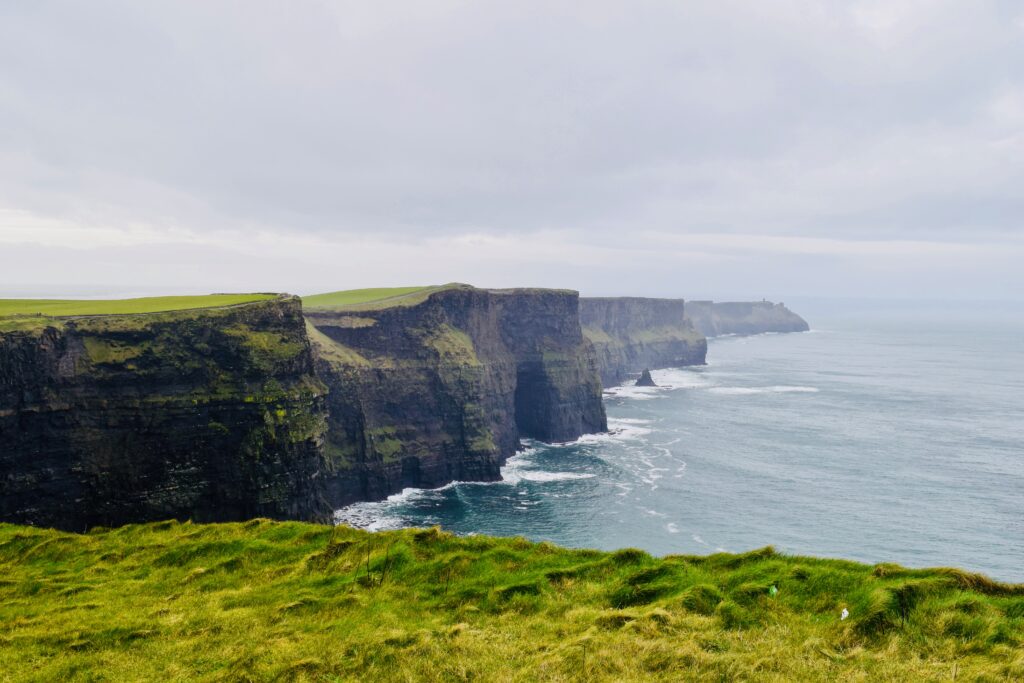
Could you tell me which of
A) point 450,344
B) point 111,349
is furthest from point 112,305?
point 450,344

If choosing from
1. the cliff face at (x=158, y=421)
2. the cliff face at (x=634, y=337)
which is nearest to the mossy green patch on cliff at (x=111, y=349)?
the cliff face at (x=158, y=421)

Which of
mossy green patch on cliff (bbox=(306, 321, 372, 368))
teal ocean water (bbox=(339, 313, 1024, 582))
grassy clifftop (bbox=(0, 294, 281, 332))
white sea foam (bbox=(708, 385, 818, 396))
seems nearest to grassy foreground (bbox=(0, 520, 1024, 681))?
grassy clifftop (bbox=(0, 294, 281, 332))

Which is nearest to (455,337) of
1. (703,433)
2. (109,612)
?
(703,433)

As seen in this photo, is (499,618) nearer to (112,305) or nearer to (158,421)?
(158,421)

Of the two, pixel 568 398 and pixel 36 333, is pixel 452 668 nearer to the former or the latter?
pixel 36 333

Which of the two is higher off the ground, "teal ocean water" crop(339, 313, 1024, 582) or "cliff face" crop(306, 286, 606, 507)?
"cliff face" crop(306, 286, 606, 507)

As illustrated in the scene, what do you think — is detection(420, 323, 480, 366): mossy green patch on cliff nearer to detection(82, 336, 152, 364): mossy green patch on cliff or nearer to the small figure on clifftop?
detection(82, 336, 152, 364): mossy green patch on cliff
